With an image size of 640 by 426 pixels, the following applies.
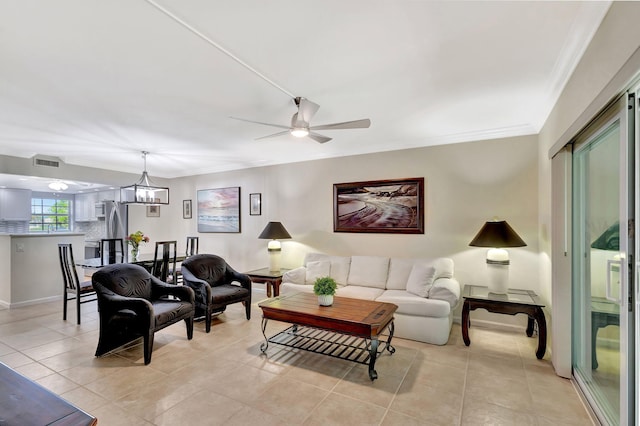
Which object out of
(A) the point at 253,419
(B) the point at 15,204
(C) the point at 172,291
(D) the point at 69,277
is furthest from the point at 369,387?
(B) the point at 15,204

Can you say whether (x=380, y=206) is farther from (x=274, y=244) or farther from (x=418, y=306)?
(x=274, y=244)

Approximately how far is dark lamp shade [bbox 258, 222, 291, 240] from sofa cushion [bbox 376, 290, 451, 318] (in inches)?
81.5

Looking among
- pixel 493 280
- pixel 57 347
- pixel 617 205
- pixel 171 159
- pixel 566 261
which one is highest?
pixel 171 159

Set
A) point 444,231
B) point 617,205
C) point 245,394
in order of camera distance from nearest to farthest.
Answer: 1. point 617,205
2. point 245,394
3. point 444,231

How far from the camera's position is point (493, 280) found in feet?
11.6

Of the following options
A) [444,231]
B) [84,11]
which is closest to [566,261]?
[444,231]

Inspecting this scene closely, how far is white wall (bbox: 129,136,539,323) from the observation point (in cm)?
384

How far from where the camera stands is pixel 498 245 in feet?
11.2

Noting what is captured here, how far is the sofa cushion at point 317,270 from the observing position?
4629 millimetres

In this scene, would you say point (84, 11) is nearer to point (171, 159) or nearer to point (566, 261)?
point (566, 261)

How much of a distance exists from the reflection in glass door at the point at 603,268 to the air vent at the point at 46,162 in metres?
7.28

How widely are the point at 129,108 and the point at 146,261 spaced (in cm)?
251

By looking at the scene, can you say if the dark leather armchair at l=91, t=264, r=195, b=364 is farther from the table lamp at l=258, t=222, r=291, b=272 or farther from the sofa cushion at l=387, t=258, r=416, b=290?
the sofa cushion at l=387, t=258, r=416, b=290

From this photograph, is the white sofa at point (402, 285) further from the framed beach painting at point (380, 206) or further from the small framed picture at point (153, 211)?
the small framed picture at point (153, 211)
